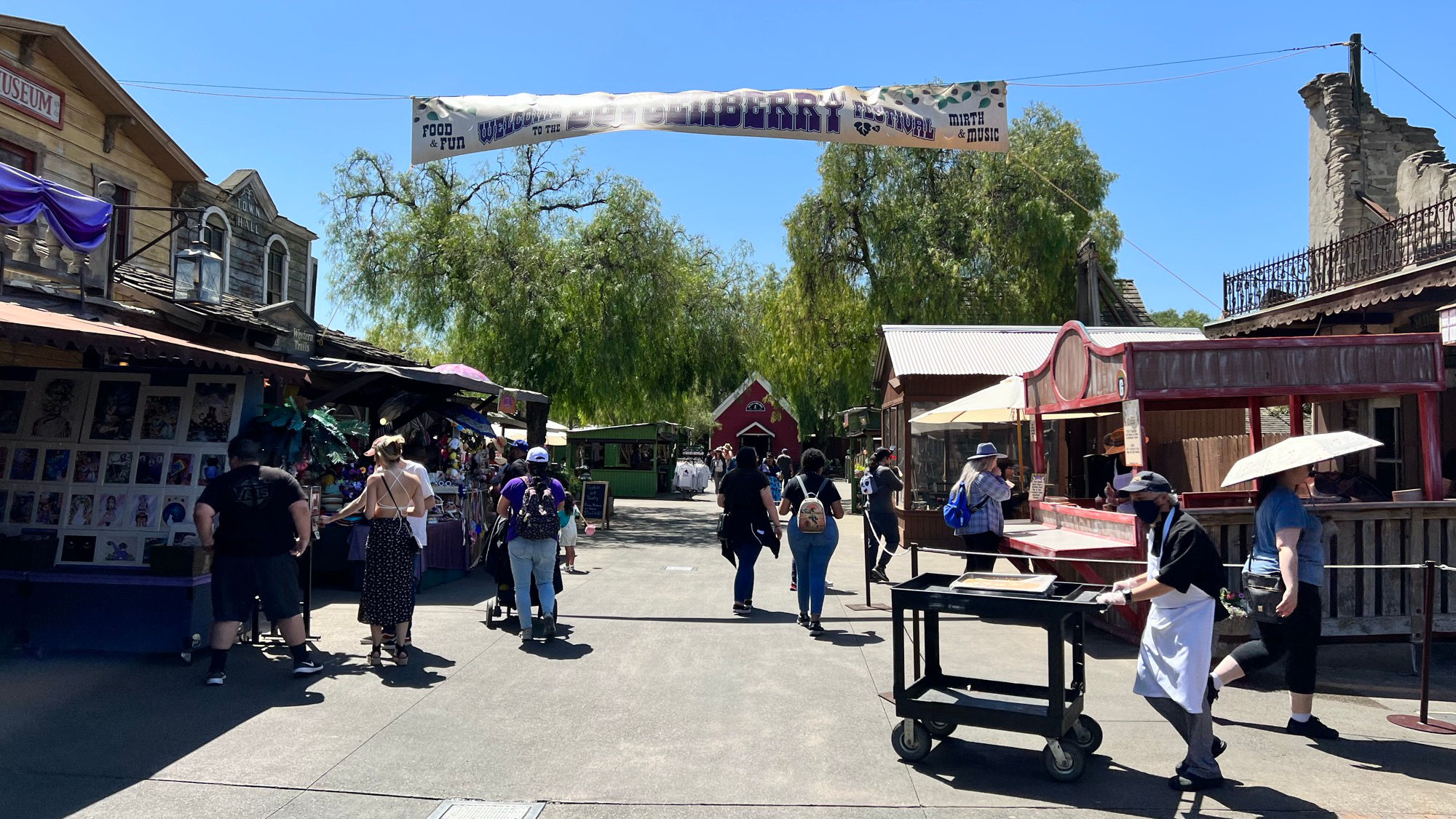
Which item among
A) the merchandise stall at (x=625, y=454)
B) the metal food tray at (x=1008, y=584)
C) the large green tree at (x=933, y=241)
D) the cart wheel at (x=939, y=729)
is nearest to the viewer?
the metal food tray at (x=1008, y=584)

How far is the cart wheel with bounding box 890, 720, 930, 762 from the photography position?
507cm

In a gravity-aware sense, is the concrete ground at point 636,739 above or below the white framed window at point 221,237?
below

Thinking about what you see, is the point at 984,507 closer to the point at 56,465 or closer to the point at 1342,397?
the point at 1342,397

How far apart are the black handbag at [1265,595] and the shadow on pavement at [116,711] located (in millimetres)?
5823

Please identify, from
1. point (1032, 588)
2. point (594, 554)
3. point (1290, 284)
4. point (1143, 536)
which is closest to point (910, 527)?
point (594, 554)

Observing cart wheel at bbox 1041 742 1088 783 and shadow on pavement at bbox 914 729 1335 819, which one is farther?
cart wheel at bbox 1041 742 1088 783

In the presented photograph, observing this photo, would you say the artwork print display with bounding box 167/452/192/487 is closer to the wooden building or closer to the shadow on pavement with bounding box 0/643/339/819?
the shadow on pavement with bounding box 0/643/339/819

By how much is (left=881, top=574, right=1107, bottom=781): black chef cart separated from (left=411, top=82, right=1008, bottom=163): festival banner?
5.17 m

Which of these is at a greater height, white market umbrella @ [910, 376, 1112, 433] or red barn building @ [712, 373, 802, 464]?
red barn building @ [712, 373, 802, 464]

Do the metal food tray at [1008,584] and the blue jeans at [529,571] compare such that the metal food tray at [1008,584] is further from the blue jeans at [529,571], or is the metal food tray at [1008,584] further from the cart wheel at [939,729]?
the blue jeans at [529,571]

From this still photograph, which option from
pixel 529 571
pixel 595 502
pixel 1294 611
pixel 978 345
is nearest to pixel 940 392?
pixel 978 345

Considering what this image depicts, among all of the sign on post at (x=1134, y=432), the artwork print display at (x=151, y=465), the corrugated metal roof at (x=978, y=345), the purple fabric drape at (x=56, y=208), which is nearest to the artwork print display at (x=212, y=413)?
the artwork print display at (x=151, y=465)

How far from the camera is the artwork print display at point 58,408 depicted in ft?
24.9

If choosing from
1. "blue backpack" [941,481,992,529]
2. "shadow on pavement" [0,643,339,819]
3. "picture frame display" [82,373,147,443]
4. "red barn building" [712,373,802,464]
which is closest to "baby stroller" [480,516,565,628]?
"shadow on pavement" [0,643,339,819]
